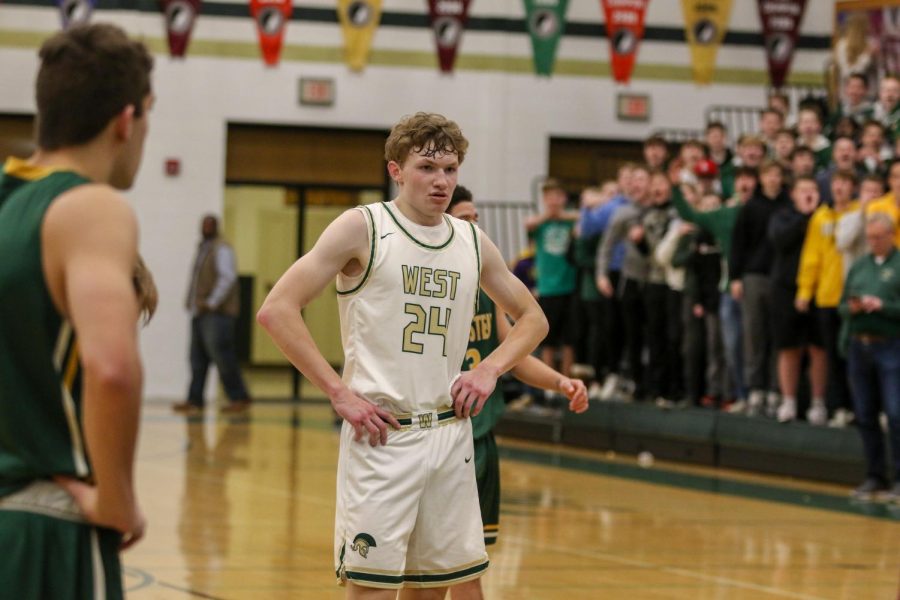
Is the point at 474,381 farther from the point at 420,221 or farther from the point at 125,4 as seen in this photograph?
the point at 125,4

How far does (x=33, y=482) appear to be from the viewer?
2.71 m

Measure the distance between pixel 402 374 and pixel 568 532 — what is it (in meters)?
4.88

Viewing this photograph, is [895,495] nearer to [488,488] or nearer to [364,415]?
[488,488]

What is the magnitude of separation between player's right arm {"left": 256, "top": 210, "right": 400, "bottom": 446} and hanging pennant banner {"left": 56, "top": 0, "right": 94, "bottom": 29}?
14.5 metres

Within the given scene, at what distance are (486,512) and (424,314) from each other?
1353 millimetres

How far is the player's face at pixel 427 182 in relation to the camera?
4441 mm

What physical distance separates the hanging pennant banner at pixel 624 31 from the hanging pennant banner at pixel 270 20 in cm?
407

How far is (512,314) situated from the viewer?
189 inches

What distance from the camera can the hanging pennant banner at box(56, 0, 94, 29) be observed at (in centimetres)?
1794

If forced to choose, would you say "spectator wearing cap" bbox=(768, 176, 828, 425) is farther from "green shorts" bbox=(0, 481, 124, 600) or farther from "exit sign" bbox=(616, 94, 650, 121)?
"green shorts" bbox=(0, 481, 124, 600)

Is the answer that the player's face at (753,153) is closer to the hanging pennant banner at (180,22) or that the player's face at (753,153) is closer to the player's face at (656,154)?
the player's face at (656,154)

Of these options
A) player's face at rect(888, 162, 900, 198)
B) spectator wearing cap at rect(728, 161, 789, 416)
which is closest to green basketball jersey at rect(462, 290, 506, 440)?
player's face at rect(888, 162, 900, 198)

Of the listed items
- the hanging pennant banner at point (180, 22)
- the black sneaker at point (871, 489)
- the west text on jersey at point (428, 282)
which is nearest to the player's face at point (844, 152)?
the black sneaker at point (871, 489)

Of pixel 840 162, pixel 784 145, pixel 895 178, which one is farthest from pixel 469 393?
pixel 784 145
